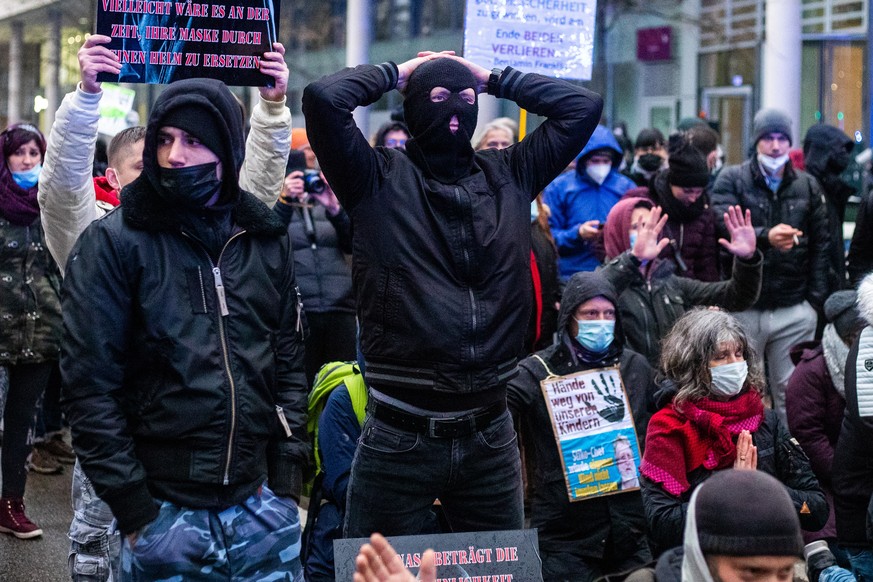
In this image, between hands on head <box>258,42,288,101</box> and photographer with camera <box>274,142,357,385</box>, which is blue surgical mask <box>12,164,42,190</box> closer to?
photographer with camera <box>274,142,357,385</box>

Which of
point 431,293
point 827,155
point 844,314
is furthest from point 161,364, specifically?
point 827,155

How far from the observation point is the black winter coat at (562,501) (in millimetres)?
5879

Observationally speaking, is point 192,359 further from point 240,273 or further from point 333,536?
point 333,536

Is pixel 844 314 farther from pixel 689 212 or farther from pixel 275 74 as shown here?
pixel 275 74

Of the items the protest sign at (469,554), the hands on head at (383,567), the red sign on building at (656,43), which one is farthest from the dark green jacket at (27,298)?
the red sign on building at (656,43)

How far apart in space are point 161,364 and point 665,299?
3821mm

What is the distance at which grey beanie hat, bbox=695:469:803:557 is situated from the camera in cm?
295

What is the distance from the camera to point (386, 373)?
4.11m

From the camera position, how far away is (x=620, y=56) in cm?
2839

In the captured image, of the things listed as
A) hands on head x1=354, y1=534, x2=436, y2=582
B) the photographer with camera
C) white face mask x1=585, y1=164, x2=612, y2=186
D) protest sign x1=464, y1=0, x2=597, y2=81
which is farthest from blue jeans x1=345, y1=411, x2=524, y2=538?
white face mask x1=585, y1=164, x2=612, y2=186

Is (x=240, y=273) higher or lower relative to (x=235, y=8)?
lower

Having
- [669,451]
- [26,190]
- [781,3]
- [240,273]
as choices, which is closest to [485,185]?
[240,273]

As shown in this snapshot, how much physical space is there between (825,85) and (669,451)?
19285 millimetres

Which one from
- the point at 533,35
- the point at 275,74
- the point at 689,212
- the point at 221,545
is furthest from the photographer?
the point at 689,212
